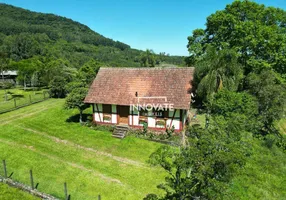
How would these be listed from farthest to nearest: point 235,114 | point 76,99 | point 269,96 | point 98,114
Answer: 1. point 98,114
2. point 76,99
3. point 269,96
4. point 235,114

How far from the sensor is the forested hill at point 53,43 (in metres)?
73.9

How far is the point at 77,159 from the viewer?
1346 cm

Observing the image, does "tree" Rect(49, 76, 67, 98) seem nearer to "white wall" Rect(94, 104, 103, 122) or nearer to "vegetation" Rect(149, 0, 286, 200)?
"white wall" Rect(94, 104, 103, 122)

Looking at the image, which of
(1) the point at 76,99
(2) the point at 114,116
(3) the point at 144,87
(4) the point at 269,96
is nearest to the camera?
(4) the point at 269,96

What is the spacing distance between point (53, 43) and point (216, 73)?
366ft

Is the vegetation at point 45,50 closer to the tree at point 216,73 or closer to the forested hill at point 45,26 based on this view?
the forested hill at point 45,26

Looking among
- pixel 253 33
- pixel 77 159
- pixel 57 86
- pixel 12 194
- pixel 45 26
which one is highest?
pixel 45 26

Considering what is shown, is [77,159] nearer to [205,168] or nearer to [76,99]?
[76,99]


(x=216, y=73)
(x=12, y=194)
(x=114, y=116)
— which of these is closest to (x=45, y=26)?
(x=114, y=116)

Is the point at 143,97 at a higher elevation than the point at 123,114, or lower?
higher

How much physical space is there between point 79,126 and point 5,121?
7.53m

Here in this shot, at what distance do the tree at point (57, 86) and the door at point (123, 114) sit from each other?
58.4 feet

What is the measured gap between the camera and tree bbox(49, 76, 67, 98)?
31.8 meters

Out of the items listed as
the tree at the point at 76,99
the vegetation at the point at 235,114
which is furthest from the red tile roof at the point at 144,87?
the vegetation at the point at 235,114
